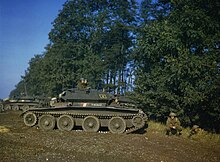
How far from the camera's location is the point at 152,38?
17.8 metres

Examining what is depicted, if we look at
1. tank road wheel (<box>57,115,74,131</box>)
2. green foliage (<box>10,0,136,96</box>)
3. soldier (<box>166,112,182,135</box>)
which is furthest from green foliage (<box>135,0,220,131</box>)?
green foliage (<box>10,0,136,96</box>)

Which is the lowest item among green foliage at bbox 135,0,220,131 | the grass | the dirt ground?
the grass

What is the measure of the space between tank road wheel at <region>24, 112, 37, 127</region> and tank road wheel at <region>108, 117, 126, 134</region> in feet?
14.5

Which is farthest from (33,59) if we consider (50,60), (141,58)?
(141,58)

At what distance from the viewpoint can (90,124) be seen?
1495 cm

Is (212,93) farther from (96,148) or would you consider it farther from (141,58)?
(96,148)

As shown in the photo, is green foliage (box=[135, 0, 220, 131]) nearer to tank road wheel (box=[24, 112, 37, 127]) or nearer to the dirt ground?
the dirt ground

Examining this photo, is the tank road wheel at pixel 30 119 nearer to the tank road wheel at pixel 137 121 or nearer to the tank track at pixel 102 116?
the tank track at pixel 102 116

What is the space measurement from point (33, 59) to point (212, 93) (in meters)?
63.4

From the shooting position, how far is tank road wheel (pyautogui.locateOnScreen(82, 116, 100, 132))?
49.1 feet

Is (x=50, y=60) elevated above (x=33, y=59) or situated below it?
below

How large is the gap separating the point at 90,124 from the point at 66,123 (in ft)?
4.53

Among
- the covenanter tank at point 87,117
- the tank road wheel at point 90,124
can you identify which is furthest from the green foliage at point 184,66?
the tank road wheel at point 90,124

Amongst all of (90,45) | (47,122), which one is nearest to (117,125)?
(47,122)
